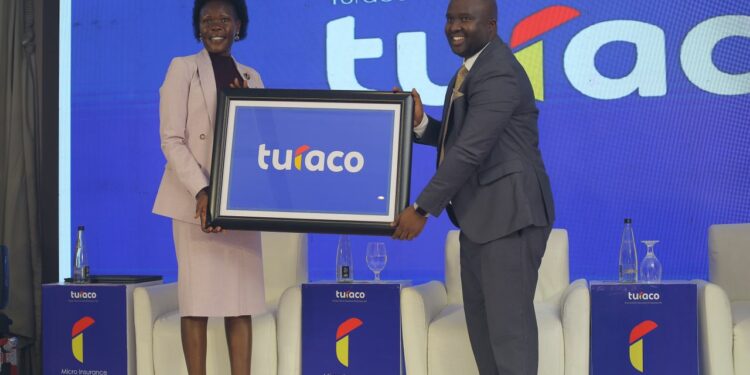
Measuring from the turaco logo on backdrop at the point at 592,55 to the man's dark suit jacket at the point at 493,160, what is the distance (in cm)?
194

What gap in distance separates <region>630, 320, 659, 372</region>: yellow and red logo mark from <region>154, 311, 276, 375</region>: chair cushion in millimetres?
1507

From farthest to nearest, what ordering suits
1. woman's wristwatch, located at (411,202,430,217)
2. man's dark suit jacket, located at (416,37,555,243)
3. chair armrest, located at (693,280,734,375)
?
chair armrest, located at (693,280,734,375) < woman's wristwatch, located at (411,202,430,217) < man's dark suit jacket, located at (416,37,555,243)

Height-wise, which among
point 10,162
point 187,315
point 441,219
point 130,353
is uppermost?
point 10,162

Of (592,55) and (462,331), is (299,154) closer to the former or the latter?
(462,331)

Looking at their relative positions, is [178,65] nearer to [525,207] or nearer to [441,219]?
[525,207]

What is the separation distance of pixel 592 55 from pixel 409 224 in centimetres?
219

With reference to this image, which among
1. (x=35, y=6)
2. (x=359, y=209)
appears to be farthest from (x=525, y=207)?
(x=35, y=6)

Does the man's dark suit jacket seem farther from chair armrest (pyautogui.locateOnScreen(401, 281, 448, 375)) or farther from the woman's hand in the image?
chair armrest (pyautogui.locateOnScreen(401, 281, 448, 375))

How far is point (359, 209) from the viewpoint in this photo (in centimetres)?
310

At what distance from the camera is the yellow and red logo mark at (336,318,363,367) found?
3857mm

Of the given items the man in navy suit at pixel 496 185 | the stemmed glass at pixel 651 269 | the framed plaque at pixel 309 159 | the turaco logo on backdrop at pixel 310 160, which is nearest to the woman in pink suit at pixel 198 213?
the framed plaque at pixel 309 159

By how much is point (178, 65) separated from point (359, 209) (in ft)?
2.84

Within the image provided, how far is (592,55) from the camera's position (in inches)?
186

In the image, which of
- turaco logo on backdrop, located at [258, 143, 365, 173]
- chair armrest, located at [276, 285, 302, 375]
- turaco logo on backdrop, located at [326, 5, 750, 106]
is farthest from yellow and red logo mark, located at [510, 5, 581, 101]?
turaco logo on backdrop, located at [258, 143, 365, 173]
